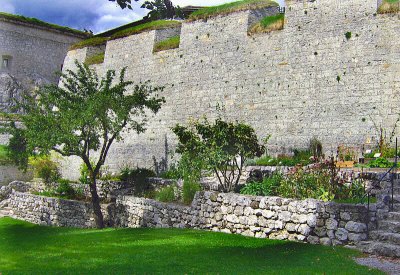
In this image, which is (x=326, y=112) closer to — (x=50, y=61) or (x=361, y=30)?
(x=361, y=30)

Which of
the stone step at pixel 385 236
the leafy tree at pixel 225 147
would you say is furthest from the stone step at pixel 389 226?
the leafy tree at pixel 225 147

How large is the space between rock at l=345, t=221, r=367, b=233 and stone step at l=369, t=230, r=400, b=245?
179 mm

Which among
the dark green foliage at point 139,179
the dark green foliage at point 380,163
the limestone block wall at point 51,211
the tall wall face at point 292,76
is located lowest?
the limestone block wall at point 51,211

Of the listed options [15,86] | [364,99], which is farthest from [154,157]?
[15,86]

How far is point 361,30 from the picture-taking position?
18484mm

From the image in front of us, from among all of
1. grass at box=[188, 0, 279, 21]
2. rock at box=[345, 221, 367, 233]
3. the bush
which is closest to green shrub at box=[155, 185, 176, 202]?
rock at box=[345, 221, 367, 233]

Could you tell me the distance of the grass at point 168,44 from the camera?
25531mm

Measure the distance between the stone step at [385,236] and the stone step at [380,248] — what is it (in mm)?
102

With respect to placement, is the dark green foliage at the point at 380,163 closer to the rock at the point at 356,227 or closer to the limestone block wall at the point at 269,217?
the limestone block wall at the point at 269,217

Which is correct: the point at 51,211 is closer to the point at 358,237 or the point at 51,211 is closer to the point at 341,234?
the point at 341,234

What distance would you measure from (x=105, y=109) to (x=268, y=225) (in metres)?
8.80

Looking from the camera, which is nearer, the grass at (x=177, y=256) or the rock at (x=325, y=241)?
the grass at (x=177, y=256)

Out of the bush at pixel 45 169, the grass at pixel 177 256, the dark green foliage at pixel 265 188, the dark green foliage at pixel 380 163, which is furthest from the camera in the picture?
the bush at pixel 45 169

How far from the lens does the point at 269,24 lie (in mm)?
21484
